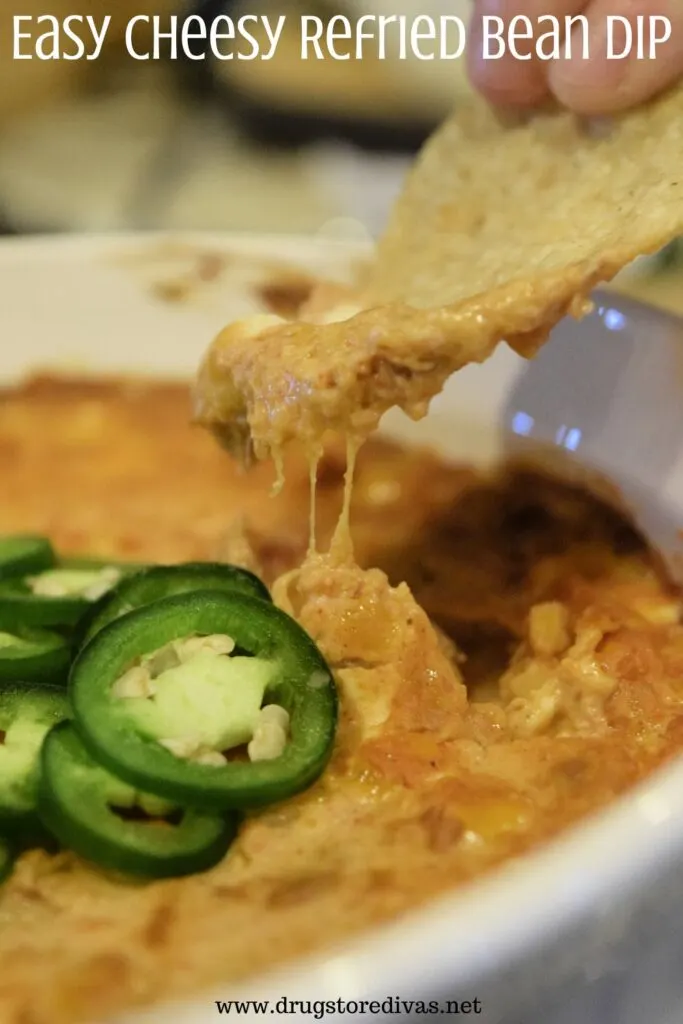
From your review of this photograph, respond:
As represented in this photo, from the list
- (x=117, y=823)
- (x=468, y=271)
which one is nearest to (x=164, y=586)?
(x=117, y=823)

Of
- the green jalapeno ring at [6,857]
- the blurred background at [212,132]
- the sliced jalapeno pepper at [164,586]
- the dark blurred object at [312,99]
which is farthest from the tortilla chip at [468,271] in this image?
the dark blurred object at [312,99]

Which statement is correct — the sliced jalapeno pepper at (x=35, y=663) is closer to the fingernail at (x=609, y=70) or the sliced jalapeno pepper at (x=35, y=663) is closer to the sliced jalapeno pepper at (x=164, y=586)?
the sliced jalapeno pepper at (x=164, y=586)

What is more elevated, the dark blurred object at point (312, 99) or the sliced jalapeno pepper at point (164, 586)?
the dark blurred object at point (312, 99)

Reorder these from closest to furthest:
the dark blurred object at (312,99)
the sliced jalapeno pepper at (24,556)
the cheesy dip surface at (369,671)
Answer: the cheesy dip surface at (369,671) → the sliced jalapeno pepper at (24,556) → the dark blurred object at (312,99)

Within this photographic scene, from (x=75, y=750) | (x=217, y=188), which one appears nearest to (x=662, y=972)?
(x=75, y=750)

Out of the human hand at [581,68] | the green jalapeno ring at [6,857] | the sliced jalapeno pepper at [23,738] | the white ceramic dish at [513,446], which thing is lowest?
the green jalapeno ring at [6,857]

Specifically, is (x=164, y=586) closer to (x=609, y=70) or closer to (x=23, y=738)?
(x=23, y=738)
